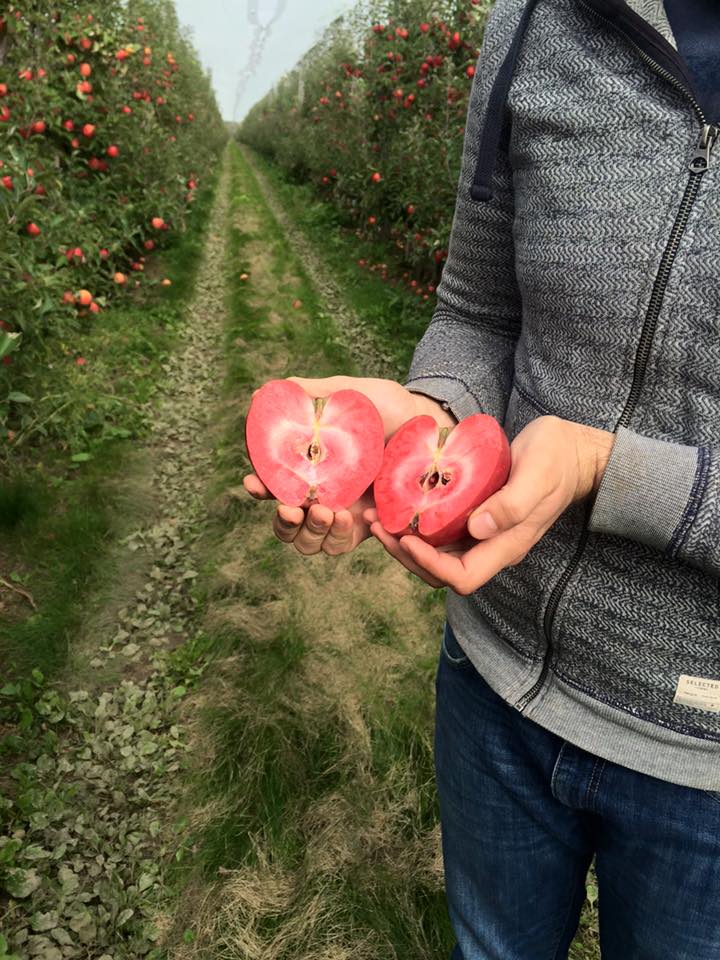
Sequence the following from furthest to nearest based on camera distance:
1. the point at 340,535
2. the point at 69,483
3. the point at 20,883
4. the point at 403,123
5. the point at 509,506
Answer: the point at 403,123, the point at 69,483, the point at 20,883, the point at 340,535, the point at 509,506

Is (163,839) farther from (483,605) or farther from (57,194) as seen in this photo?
Answer: (57,194)

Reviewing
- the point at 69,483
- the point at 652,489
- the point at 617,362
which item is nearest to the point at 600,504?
the point at 652,489

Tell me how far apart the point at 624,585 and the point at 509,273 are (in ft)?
1.57

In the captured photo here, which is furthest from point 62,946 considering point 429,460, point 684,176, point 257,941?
point 684,176

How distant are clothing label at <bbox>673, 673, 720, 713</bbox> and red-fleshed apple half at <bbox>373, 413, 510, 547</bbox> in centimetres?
29

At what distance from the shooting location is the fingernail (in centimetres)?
68

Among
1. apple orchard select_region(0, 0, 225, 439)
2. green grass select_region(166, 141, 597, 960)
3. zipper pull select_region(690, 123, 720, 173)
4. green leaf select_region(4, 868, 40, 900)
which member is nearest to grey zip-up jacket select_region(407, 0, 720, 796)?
zipper pull select_region(690, 123, 720, 173)

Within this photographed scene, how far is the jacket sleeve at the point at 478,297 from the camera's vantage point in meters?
0.94

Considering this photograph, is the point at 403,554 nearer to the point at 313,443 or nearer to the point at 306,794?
the point at 313,443

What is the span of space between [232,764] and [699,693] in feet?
5.90

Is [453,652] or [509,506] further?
[453,652]

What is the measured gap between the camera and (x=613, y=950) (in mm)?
898

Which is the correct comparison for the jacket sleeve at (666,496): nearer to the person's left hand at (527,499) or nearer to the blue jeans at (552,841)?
the person's left hand at (527,499)

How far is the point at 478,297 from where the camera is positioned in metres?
1.06
